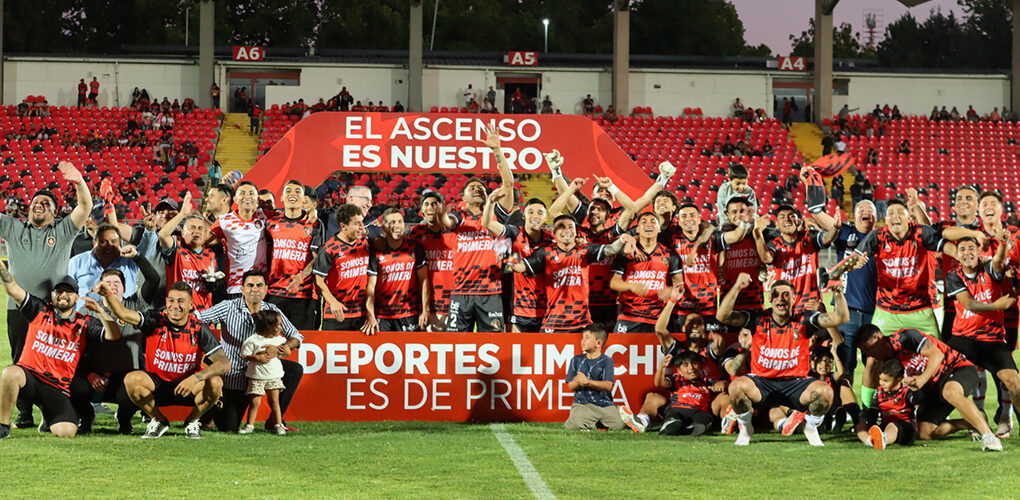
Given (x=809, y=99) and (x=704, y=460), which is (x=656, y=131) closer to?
(x=809, y=99)

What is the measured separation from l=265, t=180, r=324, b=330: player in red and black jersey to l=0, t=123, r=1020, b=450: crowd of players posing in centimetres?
2

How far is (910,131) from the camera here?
40844 mm

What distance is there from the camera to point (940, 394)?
8641mm

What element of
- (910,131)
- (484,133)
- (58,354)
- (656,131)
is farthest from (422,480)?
(910,131)

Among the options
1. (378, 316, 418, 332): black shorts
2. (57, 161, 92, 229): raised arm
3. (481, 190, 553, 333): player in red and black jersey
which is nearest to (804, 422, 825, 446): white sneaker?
(481, 190, 553, 333): player in red and black jersey

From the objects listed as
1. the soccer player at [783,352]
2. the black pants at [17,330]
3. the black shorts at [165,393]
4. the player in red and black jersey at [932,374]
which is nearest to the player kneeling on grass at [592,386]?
the soccer player at [783,352]

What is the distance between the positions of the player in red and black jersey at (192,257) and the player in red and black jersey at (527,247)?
2371mm

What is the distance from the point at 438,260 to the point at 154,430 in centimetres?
303

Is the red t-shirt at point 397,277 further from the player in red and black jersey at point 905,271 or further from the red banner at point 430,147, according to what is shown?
the player in red and black jersey at point 905,271

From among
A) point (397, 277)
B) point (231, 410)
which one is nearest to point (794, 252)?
point (397, 277)

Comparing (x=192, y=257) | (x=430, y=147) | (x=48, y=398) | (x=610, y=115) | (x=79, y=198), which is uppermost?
(x=610, y=115)

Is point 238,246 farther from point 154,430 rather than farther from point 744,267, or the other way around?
point 744,267

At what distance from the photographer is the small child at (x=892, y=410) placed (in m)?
8.54

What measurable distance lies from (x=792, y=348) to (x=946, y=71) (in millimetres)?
39679
